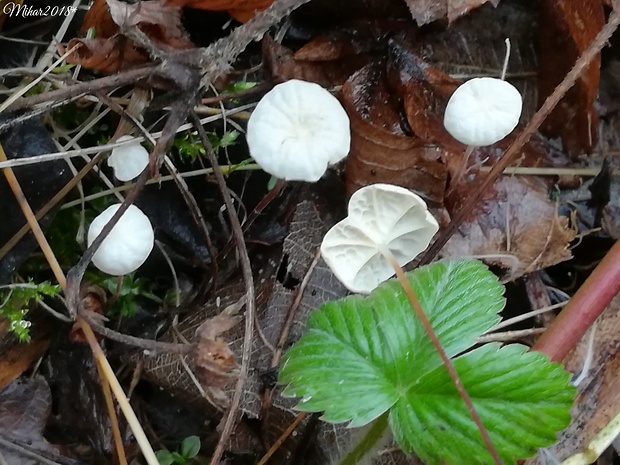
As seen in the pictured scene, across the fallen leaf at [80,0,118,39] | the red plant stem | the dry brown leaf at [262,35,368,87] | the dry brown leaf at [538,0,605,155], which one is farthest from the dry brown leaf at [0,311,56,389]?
the dry brown leaf at [538,0,605,155]

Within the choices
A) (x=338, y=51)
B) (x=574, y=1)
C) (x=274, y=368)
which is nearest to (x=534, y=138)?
(x=574, y=1)

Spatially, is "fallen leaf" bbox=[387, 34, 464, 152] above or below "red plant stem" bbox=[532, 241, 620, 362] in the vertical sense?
above

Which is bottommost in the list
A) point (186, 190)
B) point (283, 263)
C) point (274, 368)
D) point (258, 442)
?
point (258, 442)

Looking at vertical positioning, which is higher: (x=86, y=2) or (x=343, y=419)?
(x=86, y=2)

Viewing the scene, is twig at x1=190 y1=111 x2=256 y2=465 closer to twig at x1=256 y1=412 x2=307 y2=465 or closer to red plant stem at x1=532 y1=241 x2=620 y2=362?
twig at x1=256 y1=412 x2=307 y2=465

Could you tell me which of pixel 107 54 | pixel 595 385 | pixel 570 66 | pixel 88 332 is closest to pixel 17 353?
pixel 88 332

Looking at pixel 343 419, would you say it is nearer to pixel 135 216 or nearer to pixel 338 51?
pixel 135 216

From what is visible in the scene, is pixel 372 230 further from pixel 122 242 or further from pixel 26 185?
pixel 26 185
